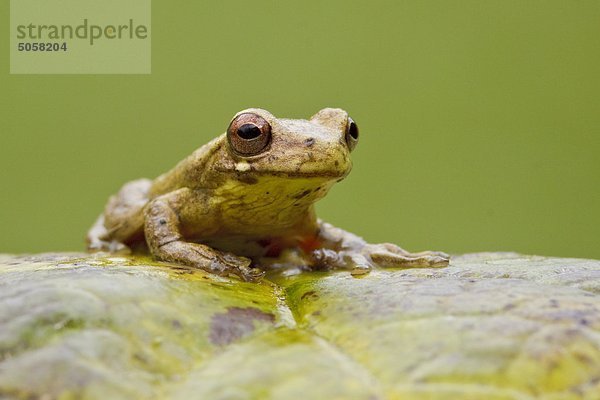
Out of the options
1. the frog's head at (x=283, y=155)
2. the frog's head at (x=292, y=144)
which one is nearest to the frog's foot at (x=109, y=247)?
the frog's head at (x=283, y=155)

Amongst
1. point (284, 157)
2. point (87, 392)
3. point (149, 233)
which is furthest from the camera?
point (149, 233)

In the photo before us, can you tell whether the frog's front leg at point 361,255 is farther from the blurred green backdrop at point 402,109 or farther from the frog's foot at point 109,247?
the blurred green backdrop at point 402,109

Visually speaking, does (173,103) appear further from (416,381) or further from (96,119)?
(416,381)

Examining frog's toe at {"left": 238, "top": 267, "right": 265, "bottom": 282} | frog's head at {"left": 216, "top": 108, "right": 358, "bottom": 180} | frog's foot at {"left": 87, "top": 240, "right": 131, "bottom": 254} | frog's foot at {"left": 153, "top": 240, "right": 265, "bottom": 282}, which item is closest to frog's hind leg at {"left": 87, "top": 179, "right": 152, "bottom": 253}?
frog's foot at {"left": 87, "top": 240, "right": 131, "bottom": 254}

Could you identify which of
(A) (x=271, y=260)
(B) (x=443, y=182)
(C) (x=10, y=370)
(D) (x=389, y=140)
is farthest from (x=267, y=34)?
(C) (x=10, y=370)

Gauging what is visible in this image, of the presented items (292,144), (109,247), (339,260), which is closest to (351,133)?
(292,144)
